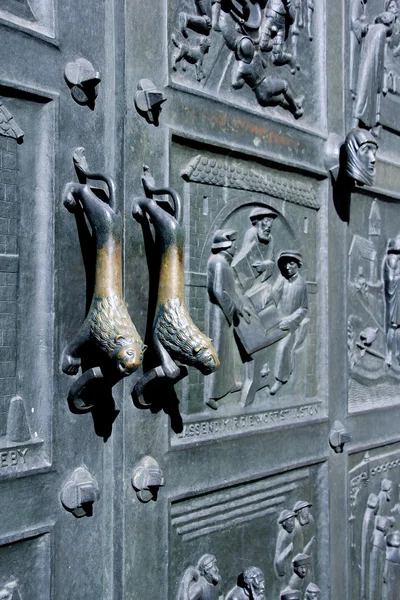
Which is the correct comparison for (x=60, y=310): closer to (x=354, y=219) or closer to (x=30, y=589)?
(x=30, y=589)

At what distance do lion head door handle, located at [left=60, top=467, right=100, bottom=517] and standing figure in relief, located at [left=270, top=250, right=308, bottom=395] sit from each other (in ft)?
3.38

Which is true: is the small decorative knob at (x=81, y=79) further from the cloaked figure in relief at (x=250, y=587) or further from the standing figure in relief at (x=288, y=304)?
the cloaked figure in relief at (x=250, y=587)

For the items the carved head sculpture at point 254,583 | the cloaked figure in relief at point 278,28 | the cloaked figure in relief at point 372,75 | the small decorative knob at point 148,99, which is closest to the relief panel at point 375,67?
the cloaked figure in relief at point 372,75

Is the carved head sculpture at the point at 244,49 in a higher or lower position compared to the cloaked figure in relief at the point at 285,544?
higher

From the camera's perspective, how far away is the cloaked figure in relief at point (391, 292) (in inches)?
158

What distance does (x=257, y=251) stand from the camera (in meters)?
3.18

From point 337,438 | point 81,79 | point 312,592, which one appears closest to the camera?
point 81,79

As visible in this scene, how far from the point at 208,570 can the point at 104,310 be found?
Result: 117 cm

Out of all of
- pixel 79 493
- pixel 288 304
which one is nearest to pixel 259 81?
pixel 288 304

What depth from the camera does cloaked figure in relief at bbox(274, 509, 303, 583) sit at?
3.27 meters

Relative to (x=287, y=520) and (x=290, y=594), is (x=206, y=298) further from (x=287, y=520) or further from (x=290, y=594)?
(x=290, y=594)

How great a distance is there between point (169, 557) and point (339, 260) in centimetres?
161

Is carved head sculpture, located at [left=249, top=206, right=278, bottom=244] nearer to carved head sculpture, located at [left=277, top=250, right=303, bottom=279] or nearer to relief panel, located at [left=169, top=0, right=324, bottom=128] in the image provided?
carved head sculpture, located at [left=277, top=250, right=303, bottom=279]

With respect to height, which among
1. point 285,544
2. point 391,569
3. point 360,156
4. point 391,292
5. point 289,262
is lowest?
point 391,569
